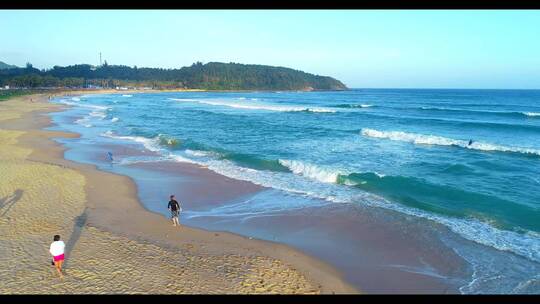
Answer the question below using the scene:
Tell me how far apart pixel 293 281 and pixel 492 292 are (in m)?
4.29

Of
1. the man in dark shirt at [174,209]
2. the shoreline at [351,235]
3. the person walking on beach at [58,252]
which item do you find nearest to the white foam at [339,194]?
the shoreline at [351,235]

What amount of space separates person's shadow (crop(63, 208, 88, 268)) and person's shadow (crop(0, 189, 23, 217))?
241cm

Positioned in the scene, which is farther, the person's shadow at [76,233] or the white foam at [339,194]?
the white foam at [339,194]

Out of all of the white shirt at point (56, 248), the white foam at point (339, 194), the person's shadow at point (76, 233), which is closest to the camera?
the white shirt at point (56, 248)

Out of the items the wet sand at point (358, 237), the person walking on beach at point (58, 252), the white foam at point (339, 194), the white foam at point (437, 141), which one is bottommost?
the wet sand at point (358, 237)

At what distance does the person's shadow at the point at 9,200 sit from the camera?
44.3 ft

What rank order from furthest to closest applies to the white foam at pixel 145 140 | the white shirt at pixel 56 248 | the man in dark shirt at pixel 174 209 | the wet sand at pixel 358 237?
the white foam at pixel 145 140, the man in dark shirt at pixel 174 209, the wet sand at pixel 358 237, the white shirt at pixel 56 248

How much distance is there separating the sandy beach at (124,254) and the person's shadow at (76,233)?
0.02 m

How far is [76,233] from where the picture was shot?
1159 centimetres

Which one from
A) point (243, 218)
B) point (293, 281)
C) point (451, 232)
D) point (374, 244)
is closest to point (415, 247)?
point (374, 244)

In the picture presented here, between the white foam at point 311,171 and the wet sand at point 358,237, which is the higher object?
the white foam at point 311,171

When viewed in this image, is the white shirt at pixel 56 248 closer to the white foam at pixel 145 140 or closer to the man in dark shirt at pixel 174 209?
the man in dark shirt at pixel 174 209

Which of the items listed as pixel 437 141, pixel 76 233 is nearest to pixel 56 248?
pixel 76 233

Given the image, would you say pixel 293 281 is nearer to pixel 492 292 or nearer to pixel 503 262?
pixel 492 292
